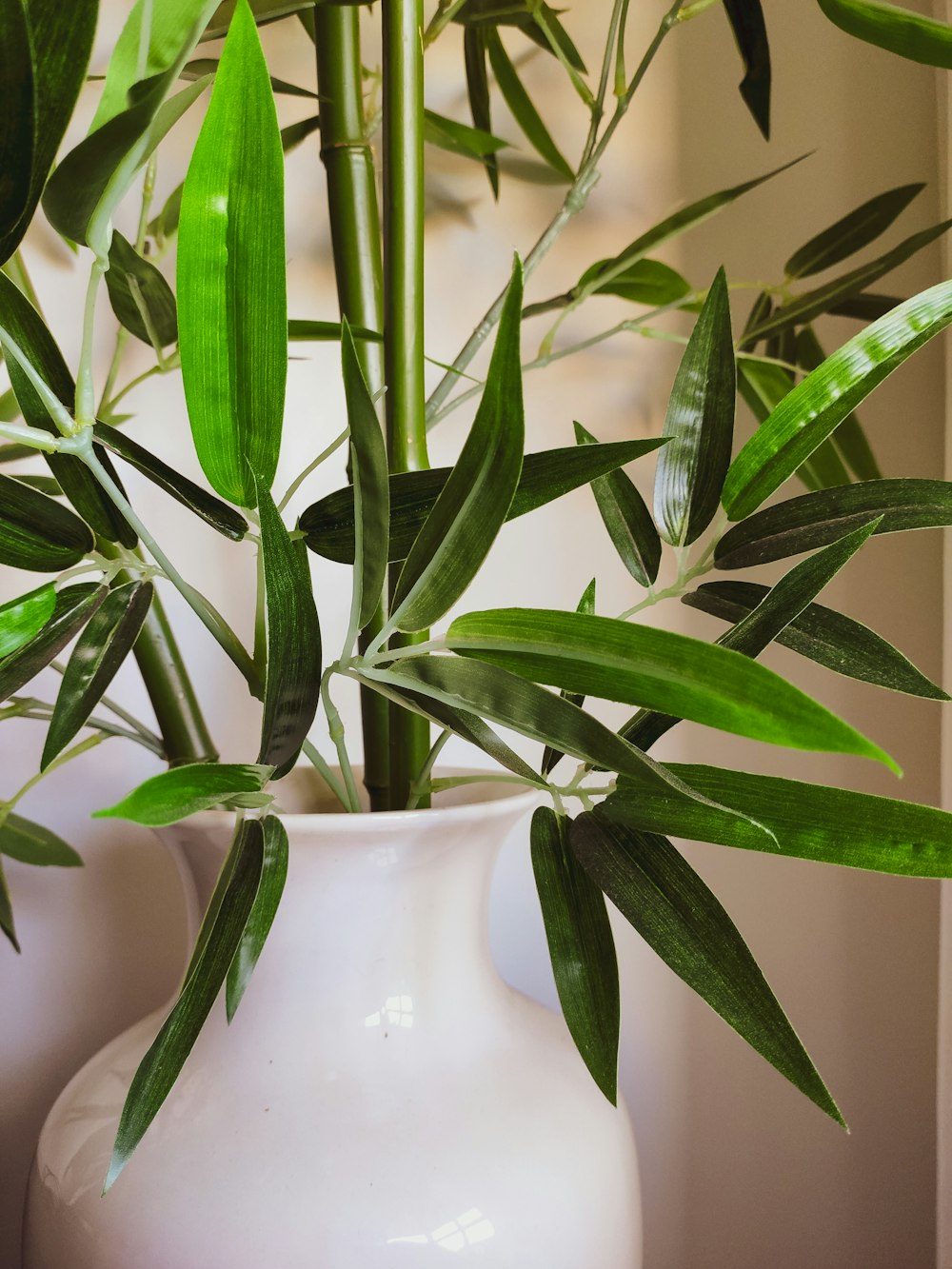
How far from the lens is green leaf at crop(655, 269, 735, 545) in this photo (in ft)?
1.40

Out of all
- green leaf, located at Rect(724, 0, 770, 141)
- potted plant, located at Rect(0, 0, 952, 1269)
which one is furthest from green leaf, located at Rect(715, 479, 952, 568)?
green leaf, located at Rect(724, 0, 770, 141)

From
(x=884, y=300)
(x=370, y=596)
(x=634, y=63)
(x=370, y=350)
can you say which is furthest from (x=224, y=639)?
(x=634, y=63)

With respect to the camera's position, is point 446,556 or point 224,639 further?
point 224,639

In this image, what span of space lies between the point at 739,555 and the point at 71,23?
30 centimetres

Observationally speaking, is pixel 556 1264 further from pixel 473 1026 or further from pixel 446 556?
pixel 446 556

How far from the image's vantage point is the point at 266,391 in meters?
0.33

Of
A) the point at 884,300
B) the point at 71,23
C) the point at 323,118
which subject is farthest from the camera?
the point at 884,300

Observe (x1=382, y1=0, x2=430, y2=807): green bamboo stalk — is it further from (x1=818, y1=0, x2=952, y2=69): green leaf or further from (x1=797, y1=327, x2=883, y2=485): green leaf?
(x1=797, y1=327, x2=883, y2=485): green leaf

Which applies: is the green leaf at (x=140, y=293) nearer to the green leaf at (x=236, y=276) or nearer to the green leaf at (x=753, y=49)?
the green leaf at (x=236, y=276)

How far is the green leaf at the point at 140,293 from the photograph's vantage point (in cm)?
46

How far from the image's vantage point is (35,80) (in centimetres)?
25

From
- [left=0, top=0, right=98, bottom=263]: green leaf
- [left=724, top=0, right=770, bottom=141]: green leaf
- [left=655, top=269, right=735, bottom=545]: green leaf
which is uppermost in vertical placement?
[left=724, top=0, right=770, bottom=141]: green leaf

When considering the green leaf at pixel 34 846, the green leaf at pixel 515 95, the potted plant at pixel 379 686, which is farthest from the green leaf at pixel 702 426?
the green leaf at pixel 34 846

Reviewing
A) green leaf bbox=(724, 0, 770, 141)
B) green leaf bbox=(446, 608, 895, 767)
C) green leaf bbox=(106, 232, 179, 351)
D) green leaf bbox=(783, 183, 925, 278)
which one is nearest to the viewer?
green leaf bbox=(446, 608, 895, 767)
